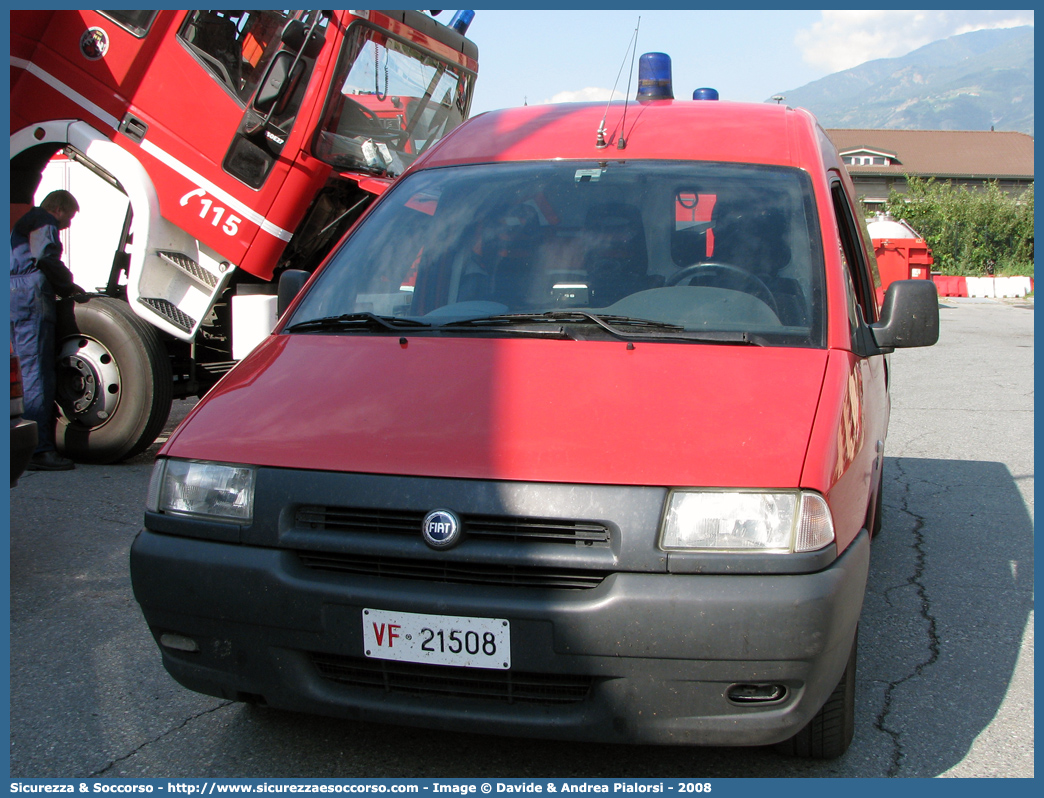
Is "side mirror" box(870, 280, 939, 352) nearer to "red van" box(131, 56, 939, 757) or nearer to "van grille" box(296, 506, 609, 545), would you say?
"red van" box(131, 56, 939, 757)

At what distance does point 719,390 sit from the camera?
8.91 ft

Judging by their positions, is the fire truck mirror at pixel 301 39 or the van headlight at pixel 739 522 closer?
the van headlight at pixel 739 522

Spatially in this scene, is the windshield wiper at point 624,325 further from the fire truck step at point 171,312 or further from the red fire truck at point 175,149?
the fire truck step at point 171,312

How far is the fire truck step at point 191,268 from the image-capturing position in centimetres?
688

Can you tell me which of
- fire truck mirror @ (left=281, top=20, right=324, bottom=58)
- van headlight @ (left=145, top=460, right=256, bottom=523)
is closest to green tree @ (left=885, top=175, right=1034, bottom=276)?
fire truck mirror @ (left=281, top=20, right=324, bottom=58)

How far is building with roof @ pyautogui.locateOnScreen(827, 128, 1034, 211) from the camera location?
59.3 meters

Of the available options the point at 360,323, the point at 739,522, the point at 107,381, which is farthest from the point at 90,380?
the point at 739,522

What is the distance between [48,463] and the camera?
664cm

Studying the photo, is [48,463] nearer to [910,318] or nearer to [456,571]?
[456,571]

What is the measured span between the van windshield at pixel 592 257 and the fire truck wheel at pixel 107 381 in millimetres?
3521

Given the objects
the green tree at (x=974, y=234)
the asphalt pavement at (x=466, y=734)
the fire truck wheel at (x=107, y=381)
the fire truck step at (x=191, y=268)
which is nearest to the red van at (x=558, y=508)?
the asphalt pavement at (x=466, y=734)

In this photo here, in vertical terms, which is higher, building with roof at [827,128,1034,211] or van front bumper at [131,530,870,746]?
building with roof at [827,128,1034,211]

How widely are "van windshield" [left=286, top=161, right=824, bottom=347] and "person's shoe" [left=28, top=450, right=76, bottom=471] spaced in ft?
12.9
